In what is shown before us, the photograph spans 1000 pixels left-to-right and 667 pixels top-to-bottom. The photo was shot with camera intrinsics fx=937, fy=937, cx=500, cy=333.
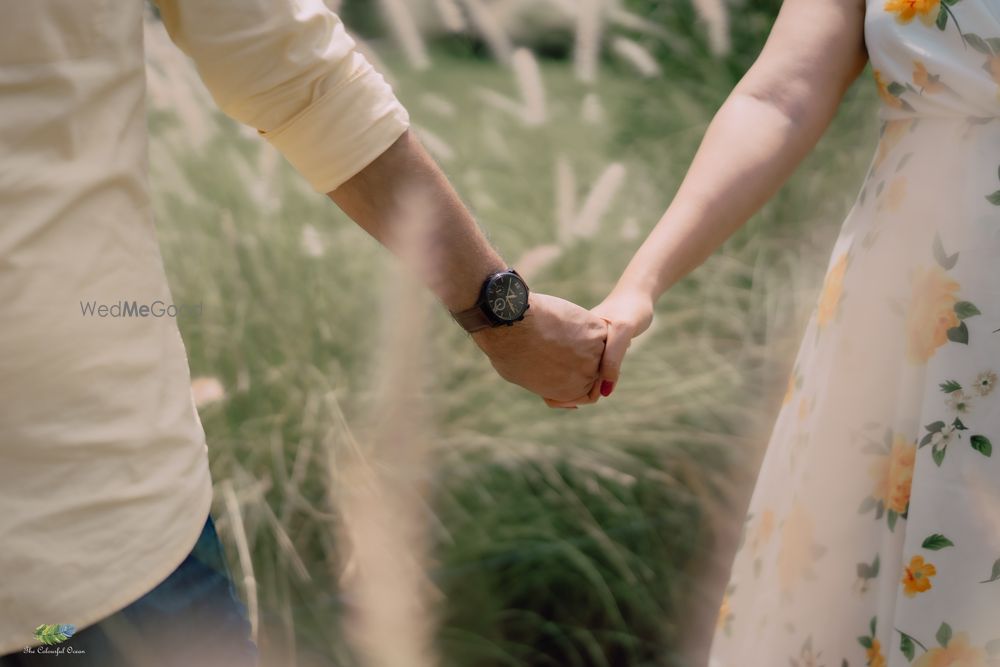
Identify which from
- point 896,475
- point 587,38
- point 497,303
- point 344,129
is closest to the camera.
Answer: point 344,129

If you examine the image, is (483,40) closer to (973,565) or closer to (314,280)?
(314,280)

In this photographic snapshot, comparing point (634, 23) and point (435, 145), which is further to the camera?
point (634, 23)

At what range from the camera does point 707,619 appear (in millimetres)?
1863

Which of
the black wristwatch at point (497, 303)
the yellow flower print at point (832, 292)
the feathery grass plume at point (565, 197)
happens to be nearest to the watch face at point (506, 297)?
the black wristwatch at point (497, 303)

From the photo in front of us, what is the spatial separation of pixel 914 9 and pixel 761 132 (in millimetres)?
202

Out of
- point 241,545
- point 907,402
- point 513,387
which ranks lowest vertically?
point 241,545

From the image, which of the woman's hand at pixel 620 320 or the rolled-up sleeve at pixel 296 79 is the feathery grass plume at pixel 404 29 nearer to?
the woman's hand at pixel 620 320

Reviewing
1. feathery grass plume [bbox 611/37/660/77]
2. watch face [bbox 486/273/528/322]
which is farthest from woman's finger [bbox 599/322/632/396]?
feathery grass plume [bbox 611/37/660/77]

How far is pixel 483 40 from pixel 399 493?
79 cm

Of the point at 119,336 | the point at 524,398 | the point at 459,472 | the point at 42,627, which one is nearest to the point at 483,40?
the point at 524,398

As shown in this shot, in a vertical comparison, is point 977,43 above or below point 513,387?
above

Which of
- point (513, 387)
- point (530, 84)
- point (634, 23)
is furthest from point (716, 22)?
point (513, 387)

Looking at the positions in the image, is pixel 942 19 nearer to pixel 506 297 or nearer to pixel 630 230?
pixel 506 297

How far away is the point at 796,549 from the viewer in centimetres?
93
